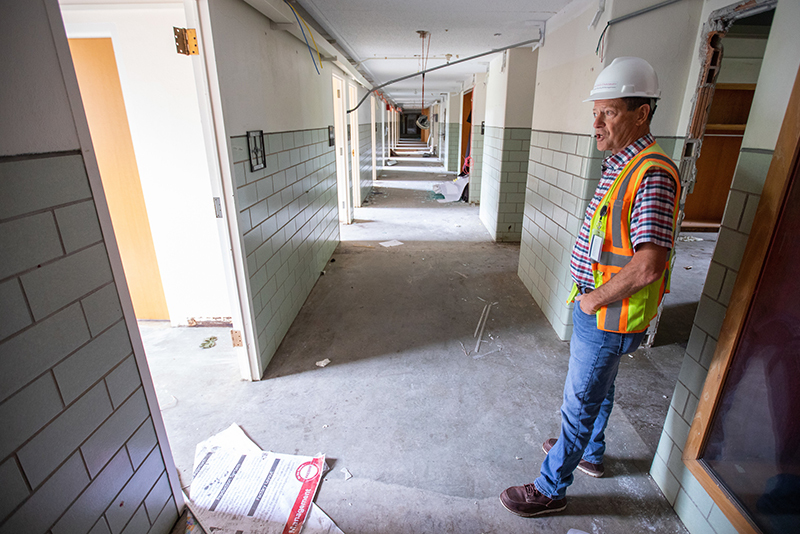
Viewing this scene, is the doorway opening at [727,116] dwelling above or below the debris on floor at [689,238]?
above

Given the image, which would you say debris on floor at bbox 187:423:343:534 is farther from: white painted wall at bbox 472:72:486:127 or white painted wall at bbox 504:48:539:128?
white painted wall at bbox 472:72:486:127

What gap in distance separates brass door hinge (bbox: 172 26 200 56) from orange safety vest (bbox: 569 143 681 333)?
6.38 ft

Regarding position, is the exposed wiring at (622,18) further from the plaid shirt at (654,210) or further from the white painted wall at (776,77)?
the plaid shirt at (654,210)

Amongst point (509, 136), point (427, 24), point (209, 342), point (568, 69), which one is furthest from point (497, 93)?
point (209, 342)

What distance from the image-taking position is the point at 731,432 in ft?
4.63

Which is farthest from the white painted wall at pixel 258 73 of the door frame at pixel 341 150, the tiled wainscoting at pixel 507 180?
the tiled wainscoting at pixel 507 180

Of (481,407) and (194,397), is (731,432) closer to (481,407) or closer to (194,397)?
(481,407)

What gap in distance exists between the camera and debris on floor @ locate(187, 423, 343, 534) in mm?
1603

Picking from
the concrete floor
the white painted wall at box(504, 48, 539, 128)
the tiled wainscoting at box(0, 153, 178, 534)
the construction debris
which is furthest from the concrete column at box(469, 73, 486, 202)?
the tiled wainscoting at box(0, 153, 178, 534)

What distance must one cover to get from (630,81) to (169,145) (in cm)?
272

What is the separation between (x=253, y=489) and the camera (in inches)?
68.9

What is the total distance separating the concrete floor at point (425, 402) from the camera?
5.59 feet

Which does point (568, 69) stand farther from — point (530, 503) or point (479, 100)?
point (479, 100)

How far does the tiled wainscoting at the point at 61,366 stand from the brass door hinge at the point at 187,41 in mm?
1109
